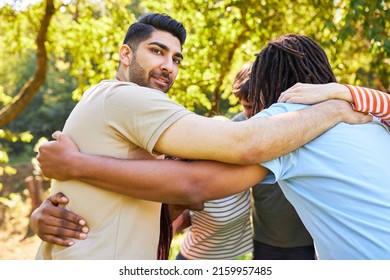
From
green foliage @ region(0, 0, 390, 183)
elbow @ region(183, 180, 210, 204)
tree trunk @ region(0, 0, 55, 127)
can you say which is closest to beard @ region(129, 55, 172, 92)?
elbow @ region(183, 180, 210, 204)

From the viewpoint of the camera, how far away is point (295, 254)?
3.20m

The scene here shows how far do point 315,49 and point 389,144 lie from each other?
21.1 inches

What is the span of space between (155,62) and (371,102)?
3.86 feet

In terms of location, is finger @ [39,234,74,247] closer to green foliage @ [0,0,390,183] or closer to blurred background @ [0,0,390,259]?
blurred background @ [0,0,390,259]

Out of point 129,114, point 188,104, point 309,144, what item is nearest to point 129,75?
point 129,114

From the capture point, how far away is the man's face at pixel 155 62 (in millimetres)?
2660

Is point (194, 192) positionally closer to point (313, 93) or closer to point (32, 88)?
point (313, 93)

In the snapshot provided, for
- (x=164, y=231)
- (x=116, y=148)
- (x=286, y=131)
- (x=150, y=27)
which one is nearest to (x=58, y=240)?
(x=116, y=148)

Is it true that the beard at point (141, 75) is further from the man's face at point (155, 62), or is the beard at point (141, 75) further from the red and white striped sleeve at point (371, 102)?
the red and white striped sleeve at point (371, 102)

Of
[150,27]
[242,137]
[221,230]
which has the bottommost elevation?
[221,230]

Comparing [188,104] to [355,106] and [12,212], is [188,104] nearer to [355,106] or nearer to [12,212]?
[355,106]

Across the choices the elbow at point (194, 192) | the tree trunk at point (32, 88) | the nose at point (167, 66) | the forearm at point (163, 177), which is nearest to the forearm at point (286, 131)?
the forearm at point (163, 177)

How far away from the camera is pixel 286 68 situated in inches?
85.4
